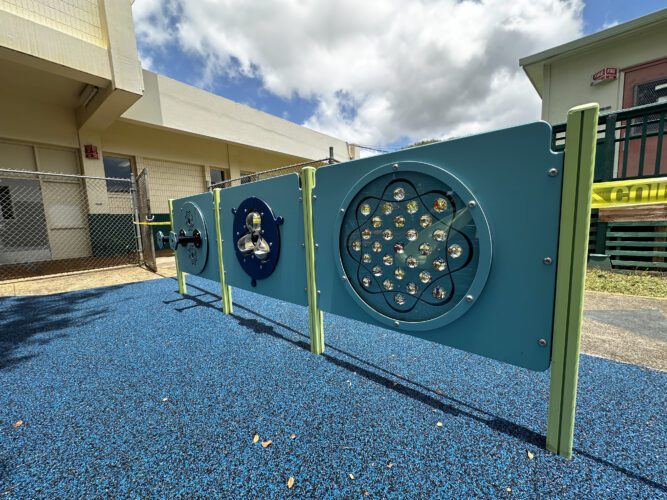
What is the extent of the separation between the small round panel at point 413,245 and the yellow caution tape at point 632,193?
114 inches

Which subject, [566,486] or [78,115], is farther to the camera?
[78,115]

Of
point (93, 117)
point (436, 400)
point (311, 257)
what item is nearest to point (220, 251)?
point (311, 257)

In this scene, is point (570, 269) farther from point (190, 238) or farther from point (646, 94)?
point (646, 94)

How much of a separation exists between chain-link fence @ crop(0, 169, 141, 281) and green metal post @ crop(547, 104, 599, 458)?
774cm

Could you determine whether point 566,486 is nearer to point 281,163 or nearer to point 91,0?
point 91,0

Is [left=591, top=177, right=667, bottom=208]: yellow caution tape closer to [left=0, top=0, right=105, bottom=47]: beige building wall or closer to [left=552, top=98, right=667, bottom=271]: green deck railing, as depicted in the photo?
[left=552, top=98, right=667, bottom=271]: green deck railing

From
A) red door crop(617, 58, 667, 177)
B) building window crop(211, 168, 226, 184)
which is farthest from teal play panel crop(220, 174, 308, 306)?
building window crop(211, 168, 226, 184)

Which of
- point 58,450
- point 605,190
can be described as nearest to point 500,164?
point 58,450

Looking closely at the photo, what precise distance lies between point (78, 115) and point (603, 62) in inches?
501

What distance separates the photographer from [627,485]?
1.10m

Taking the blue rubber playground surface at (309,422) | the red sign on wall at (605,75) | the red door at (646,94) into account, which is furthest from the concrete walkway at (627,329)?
the red sign on wall at (605,75)

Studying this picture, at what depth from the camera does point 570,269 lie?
1104 mm

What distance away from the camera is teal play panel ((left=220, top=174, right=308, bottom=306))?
223 centimetres

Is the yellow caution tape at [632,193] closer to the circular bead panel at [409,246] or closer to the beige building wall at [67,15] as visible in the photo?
the circular bead panel at [409,246]
